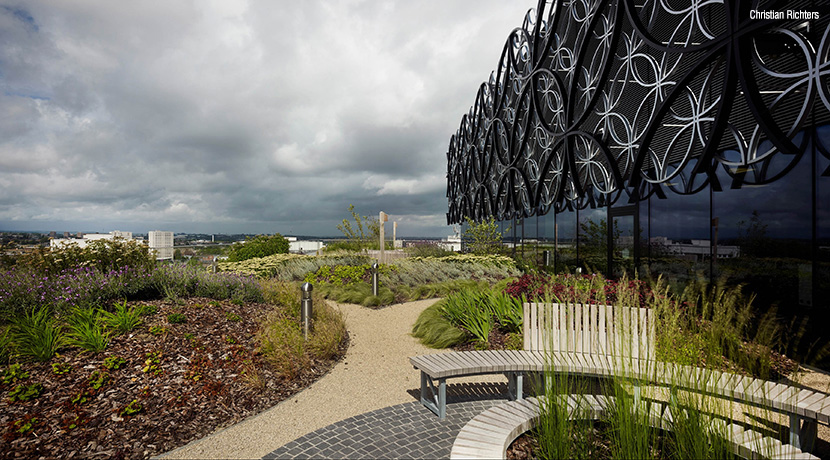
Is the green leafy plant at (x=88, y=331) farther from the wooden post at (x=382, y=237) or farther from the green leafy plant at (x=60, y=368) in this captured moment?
the wooden post at (x=382, y=237)

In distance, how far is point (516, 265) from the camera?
16.8 meters

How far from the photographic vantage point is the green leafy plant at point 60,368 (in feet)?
14.6

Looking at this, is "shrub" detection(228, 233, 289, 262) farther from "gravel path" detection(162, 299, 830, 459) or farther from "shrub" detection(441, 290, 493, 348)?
"shrub" detection(441, 290, 493, 348)

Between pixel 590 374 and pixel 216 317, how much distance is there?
5.56 meters

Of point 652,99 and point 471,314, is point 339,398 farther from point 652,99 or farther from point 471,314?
point 652,99

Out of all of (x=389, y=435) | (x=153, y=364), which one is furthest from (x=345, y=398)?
(x=153, y=364)

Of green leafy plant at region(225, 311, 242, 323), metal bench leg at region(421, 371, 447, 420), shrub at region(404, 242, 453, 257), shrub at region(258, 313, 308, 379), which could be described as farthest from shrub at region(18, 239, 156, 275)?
shrub at region(404, 242, 453, 257)

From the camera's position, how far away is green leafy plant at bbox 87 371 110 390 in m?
4.30

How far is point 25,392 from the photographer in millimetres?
4047

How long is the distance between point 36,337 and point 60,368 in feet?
2.03

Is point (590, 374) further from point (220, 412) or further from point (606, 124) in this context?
point (606, 124)

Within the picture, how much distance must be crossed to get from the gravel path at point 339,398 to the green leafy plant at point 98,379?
1432mm

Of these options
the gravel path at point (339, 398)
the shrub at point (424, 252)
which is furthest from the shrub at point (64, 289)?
the shrub at point (424, 252)

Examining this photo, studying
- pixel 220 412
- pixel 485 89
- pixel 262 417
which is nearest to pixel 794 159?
pixel 262 417
